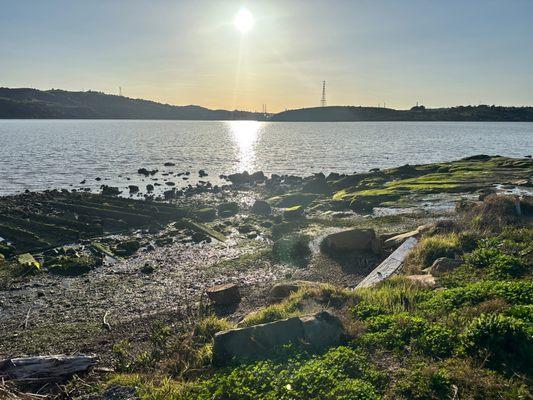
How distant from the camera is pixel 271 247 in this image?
21.5m

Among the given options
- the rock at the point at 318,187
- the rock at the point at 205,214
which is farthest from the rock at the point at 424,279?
the rock at the point at 318,187

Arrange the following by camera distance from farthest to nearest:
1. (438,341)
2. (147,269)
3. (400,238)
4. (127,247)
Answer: (127,247) < (147,269) < (400,238) < (438,341)

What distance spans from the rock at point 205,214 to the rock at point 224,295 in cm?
1409

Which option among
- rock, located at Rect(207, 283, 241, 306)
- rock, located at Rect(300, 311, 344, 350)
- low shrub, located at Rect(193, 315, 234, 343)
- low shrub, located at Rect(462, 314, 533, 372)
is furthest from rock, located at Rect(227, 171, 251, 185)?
low shrub, located at Rect(462, 314, 533, 372)

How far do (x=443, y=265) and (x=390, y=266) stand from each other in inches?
Result: 113

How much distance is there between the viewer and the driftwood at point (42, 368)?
338 inches

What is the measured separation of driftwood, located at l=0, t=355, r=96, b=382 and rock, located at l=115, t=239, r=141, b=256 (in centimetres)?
1205

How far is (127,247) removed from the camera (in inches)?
843

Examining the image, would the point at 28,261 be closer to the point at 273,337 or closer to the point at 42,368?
the point at 42,368

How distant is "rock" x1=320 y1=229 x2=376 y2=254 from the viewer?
18625 mm

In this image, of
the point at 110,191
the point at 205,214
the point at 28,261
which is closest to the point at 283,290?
the point at 28,261

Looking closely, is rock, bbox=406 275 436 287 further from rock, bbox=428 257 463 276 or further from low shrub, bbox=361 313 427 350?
low shrub, bbox=361 313 427 350

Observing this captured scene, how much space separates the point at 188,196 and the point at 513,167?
3087 centimetres

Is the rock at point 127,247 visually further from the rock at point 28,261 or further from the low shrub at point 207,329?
the low shrub at point 207,329
